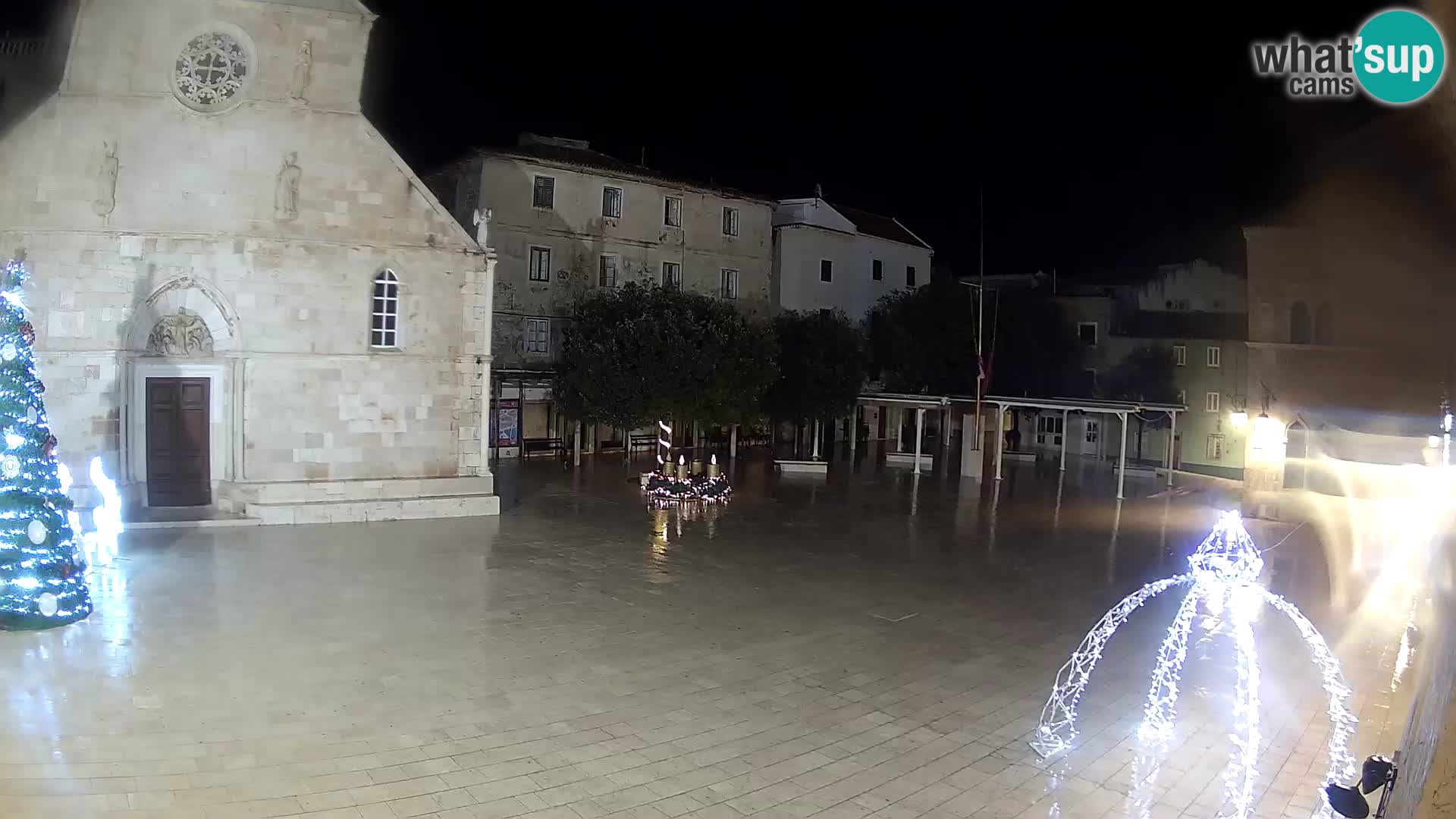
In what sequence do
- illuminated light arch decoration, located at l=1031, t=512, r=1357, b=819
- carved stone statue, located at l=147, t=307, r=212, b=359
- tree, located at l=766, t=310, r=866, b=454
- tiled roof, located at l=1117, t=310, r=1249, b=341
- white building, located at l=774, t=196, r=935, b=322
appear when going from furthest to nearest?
white building, located at l=774, t=196, r=935, b=322
tiled roof, located at l=1117, t=310, r=1249, b=341
tree, located at l=766, t=310, r=866, b=454
carved stone statue, located at l=147, t=307, r=212, b=359
illuminated light arch decoration, located at l=1031, t=512, r=1357, b=819

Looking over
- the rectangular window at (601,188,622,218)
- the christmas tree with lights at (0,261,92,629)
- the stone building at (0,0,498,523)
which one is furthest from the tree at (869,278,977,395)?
the christmas tree with lights at (0,261,92,629)

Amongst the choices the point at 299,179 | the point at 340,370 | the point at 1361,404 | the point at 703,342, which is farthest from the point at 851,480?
the point at 299,179

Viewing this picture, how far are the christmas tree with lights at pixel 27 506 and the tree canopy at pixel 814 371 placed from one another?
27253 millimetres

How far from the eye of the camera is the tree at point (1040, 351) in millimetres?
48906

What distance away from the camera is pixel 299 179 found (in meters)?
19.4

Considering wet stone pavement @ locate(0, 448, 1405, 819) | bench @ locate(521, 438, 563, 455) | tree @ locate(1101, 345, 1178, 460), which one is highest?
tree @ locate(1101, 345, 1178, 460)

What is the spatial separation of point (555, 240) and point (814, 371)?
Answer: 36.8ft

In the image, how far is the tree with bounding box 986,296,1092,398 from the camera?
4891cm

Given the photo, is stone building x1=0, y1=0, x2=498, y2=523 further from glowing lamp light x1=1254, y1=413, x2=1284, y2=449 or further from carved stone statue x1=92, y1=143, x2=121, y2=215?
glowing lamp light x1=1254, y1=413, x2=1284, y2=449

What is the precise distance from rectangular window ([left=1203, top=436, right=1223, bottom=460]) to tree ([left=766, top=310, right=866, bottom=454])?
17.0 metres

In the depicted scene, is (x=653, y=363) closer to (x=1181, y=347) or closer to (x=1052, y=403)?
(x=1052, y=403)

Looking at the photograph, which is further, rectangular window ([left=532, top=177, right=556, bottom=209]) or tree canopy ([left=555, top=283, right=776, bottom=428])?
rectangular window ([left=532, top=177, right=556, bottom=209])

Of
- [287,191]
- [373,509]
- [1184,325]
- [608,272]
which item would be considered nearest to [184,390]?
[373,509]

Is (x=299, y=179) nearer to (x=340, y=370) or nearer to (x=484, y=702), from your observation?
(x=340, y=370)
